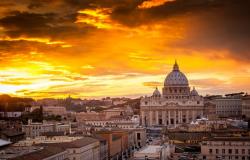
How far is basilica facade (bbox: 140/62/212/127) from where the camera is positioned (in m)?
71.4

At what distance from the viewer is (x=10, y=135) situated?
33.2m

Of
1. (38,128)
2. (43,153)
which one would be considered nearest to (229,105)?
(38,128)

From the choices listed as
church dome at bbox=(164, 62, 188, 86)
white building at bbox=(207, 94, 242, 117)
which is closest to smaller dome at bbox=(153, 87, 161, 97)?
church dome at bbox=(164, 62, 188, 86)

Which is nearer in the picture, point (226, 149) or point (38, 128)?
point (226, 149)

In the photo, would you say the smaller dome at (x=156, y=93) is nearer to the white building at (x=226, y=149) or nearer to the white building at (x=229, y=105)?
the white building at (x=229, y=105)

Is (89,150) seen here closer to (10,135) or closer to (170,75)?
(10,135)

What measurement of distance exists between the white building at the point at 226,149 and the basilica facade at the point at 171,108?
A: 138 ft

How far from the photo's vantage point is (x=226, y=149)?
27453mm

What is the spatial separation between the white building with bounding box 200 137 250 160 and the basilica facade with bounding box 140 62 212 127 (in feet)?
138

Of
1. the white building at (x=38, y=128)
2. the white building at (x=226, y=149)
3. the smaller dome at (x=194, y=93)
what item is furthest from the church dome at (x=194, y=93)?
the white building at (x=226, y=149)

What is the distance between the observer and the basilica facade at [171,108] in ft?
234

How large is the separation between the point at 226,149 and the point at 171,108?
44.7m

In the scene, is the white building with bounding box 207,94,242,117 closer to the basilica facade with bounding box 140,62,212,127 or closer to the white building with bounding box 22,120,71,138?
the basilica facade with bounding box 140,62,212,127

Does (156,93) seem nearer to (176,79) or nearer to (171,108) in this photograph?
(176,79)
